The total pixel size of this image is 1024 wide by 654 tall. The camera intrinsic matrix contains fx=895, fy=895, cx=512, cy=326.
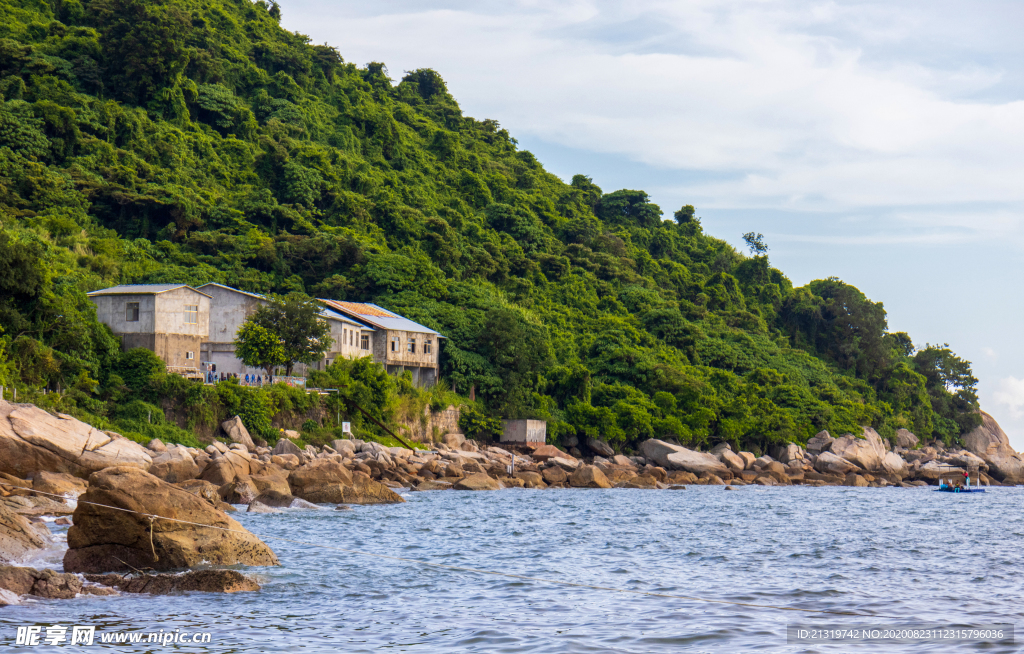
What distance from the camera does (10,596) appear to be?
11219 millimetres

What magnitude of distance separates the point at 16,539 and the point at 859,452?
58.0m

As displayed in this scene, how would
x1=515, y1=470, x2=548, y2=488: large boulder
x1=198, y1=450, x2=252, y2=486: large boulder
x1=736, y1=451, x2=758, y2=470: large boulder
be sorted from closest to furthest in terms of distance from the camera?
x1=198, y1=450, x2=252, y2=486: large boulder < x1=515, y1=470, x2=548, y2=488: large boulder < x1=736, y1=451, x2=758, y2=470: large boulder

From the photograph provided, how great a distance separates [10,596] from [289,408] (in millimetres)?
31673

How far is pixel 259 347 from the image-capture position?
4275cm

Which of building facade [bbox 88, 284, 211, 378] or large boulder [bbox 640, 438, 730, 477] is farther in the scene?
large boulder [bbox 640, 438, 730, 477]

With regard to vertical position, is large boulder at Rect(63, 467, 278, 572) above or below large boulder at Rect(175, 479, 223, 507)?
above

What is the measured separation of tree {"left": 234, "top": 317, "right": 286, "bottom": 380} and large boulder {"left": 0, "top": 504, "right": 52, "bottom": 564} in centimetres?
2797

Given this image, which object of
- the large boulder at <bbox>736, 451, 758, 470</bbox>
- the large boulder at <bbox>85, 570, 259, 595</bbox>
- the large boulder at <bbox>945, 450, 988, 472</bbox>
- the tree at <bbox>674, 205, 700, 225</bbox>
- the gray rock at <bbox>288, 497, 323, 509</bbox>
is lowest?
the large boulder at <bbox>945, 450, 988, 472</bbox>

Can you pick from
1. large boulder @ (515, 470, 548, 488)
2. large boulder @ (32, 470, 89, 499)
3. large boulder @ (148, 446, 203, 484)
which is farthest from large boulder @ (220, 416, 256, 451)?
large boulder @ (32, 470, 89, 499)

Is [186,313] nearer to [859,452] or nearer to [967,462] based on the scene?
[859,452]

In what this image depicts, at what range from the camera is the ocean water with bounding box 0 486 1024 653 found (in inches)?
406

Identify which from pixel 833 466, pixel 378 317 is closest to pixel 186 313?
pixel 378 317

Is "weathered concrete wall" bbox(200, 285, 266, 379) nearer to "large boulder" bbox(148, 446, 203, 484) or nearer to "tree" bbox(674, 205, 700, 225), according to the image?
"large boulder" bbox(148, 446, 203, 484)

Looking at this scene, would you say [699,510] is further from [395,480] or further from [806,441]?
[806,441]
